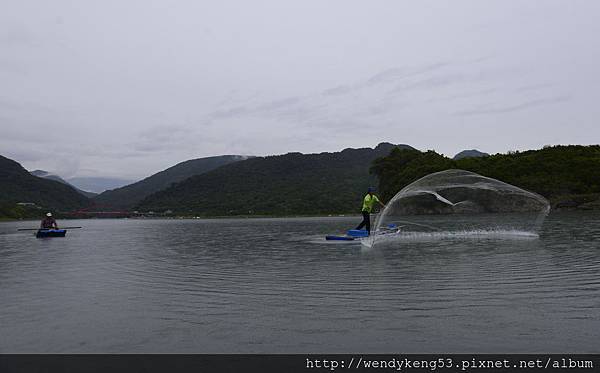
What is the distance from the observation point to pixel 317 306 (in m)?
12.0

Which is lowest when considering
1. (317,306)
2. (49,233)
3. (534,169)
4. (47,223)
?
(317,306)

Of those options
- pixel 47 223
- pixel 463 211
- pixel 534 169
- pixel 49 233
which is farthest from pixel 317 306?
pixel 534 169

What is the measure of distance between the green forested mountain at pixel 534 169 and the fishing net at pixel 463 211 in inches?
670

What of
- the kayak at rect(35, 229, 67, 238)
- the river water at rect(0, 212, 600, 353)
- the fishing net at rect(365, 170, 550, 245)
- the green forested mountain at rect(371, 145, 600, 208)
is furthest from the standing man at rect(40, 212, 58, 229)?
the green forested mountain at rect(371, 145, 600, 208)

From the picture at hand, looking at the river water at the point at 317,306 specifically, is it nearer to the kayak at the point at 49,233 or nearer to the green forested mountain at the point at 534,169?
the kayak at the point at 49,233

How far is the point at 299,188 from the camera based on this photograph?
191750 mm

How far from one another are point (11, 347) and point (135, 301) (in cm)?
459

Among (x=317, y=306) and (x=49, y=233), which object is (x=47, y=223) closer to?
(x=49, y=233)

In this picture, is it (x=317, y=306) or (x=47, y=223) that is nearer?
(x=317, y=306)

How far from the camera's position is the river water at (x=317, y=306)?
28.9 ft

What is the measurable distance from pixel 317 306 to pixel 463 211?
3507 inches

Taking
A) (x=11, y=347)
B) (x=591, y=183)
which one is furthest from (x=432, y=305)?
(x=591, y=183)

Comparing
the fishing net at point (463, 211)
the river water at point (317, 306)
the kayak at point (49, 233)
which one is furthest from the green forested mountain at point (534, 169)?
the river water at point (317, 306)
